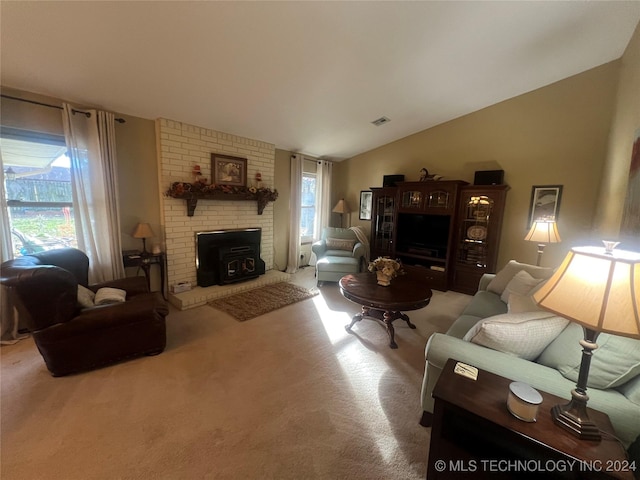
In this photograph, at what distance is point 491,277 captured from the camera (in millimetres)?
2992

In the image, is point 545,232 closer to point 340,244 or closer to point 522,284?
point 522,284

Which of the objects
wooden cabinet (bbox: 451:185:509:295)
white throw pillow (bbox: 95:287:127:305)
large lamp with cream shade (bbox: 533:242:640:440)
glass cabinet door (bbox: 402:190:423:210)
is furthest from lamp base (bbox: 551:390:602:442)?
glass cabinet door (bbox: 402:190:423:210)

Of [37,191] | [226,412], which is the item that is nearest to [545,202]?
[226,412]

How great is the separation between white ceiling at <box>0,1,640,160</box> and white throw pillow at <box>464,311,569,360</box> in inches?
90.1

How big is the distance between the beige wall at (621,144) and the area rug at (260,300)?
10.6ft

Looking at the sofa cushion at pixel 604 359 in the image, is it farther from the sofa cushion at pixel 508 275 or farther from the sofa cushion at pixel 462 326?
the sofa cushion at pixel 508 275

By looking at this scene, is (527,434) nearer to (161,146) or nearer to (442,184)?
(442,184)

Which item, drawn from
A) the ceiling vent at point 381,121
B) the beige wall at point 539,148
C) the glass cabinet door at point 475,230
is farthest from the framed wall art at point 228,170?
the glass cabinet door at point 475,230

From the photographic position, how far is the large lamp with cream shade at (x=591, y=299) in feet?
2.72

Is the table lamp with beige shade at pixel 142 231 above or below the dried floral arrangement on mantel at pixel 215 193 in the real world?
below

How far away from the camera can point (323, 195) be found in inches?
214

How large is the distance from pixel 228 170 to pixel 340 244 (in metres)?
2.31

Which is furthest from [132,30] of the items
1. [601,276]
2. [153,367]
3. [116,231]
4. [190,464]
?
[601,276]

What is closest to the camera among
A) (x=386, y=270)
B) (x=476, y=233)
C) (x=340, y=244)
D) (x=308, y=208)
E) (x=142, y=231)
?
(x=386, y=270)
